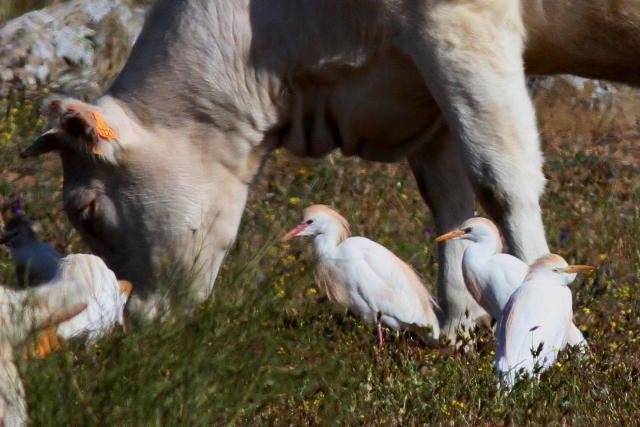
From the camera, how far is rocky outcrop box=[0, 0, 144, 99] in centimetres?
1077

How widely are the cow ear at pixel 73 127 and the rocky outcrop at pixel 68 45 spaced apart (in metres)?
4.70

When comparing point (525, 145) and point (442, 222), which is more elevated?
point (525, 145)

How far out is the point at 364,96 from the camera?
19.3 feet

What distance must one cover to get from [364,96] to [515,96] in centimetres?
86

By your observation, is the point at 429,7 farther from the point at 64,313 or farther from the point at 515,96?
the point at 64,313

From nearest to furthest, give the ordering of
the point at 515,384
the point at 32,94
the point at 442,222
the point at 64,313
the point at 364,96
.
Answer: the point at 64,313 < the point at 515,384 < the point at 364,96 < the point at 442,222 < the point at 32,94

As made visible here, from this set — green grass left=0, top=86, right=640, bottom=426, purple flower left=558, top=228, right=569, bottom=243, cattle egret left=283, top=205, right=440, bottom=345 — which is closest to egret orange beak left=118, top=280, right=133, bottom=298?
green grass left=0, top=86, right=640, bottom=426

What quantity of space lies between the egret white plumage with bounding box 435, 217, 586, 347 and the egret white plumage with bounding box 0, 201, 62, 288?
2034 mm

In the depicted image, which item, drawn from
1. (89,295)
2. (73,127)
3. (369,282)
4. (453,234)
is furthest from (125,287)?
(453,234)

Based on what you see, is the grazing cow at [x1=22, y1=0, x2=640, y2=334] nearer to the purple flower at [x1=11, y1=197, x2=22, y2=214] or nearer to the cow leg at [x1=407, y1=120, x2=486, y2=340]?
the cow leg at [x1=407, y1=120, x2=486, y2=340]

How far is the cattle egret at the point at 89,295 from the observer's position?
167 inches

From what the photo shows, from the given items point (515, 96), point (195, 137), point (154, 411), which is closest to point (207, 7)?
point (195, 137)

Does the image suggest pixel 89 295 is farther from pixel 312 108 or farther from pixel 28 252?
pixel 312 108

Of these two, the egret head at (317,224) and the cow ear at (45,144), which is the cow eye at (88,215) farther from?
the egret head at (317,224)
